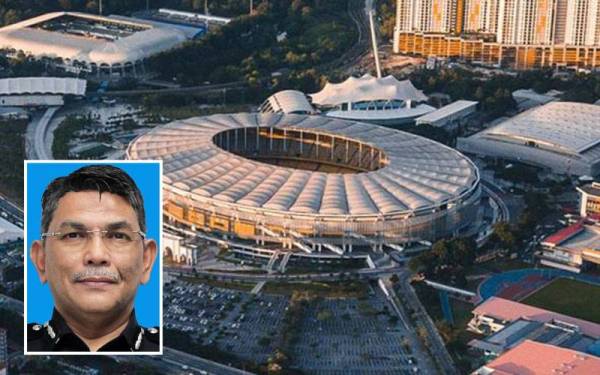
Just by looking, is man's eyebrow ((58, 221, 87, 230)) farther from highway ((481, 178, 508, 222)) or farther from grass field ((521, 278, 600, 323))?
highway ((481, 178, 508, 222))

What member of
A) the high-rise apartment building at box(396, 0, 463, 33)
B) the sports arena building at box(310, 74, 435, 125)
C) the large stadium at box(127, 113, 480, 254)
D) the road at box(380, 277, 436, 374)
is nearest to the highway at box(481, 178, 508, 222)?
the large stadium at box(127, 113, 480, 254)

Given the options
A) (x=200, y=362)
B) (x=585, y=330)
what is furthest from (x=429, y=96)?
(x=200, y=362)

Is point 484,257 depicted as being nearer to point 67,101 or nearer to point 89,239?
point 67,101

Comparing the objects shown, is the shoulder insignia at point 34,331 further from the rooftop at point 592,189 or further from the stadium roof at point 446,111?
the stadium roof at point 446,111

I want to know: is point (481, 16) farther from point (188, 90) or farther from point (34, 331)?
point (34, 331)

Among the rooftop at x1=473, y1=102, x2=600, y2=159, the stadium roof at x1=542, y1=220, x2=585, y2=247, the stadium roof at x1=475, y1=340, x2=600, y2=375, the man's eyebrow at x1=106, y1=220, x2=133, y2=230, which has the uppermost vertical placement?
the man's eyebrow at x1=106, y1=220, x2=133, y2=230

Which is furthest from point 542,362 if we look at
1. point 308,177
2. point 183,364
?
point 308,177

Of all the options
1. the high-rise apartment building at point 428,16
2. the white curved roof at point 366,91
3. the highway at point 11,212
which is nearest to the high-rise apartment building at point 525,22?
the high-rise apartment building at point 428,16

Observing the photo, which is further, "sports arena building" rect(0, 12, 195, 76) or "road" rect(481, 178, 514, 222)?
"sports arena building" rect(0, 12, 195, 76)
